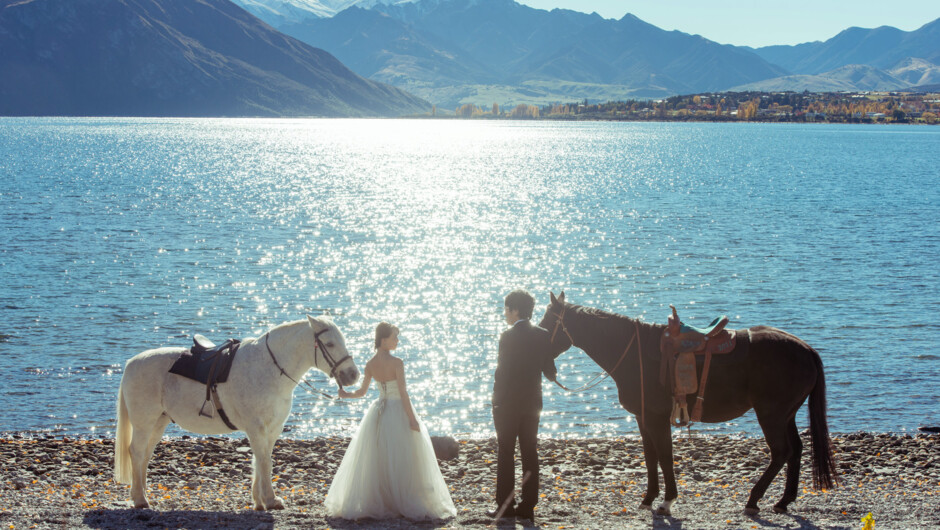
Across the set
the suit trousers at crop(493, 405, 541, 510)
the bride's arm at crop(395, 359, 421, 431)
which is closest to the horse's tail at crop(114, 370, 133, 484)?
the bride's arm at crop(395, 359, 421, 431)

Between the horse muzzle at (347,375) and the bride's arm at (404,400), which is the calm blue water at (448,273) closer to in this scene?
the bride's arm at (404,400)

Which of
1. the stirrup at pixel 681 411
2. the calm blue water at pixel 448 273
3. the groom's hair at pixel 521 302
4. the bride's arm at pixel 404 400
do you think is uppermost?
the groom's hair at pixel 521 302

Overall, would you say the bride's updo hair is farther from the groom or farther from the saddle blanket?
the saddle blanket

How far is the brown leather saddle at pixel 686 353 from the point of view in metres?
10.2

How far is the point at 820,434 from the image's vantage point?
1053cm

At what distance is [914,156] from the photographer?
14262cm

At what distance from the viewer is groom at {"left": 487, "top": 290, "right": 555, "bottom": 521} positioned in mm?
9391

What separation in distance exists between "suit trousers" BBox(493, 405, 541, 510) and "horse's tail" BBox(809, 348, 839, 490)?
11.8 ft

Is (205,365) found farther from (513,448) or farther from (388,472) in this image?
Answer: (513,448)

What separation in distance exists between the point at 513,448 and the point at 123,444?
198 inches

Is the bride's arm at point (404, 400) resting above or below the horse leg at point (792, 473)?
above

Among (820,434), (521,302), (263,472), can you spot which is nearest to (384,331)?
(521,302)

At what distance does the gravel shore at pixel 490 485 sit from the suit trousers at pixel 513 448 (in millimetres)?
369

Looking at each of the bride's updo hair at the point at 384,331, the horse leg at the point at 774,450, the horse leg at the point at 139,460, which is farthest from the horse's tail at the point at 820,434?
the horse leg at the point at 139,460
